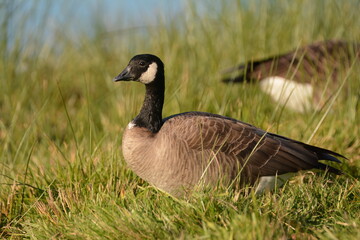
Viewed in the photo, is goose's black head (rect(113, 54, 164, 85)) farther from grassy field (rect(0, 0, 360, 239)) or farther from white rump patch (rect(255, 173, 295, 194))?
white rump patch (rect(255, 173, 295, 194))

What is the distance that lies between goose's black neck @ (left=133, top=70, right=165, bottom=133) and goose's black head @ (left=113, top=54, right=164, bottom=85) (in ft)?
0.15

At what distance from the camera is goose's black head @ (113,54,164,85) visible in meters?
4.52

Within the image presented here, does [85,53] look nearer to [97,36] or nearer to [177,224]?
[97,36]

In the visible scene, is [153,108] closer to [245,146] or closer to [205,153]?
[205,153]

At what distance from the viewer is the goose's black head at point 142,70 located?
14.8 feet

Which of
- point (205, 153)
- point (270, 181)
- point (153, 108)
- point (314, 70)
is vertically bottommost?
point (270, 181)

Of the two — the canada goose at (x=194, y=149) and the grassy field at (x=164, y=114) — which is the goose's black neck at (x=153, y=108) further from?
the grassy field at (x=164, y=114)

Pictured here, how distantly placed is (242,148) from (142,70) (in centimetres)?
110

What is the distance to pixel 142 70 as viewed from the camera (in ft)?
14.9

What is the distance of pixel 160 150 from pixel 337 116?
9.02 feet

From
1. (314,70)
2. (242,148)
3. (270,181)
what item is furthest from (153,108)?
(314,70)

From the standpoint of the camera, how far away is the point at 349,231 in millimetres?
3287

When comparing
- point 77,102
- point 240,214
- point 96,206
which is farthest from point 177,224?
point 77,102

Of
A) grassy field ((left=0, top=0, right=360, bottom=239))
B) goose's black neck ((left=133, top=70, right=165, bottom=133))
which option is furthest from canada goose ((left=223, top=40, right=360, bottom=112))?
goose's black neck ((left=133, top=70, right=165, bottom=133))
